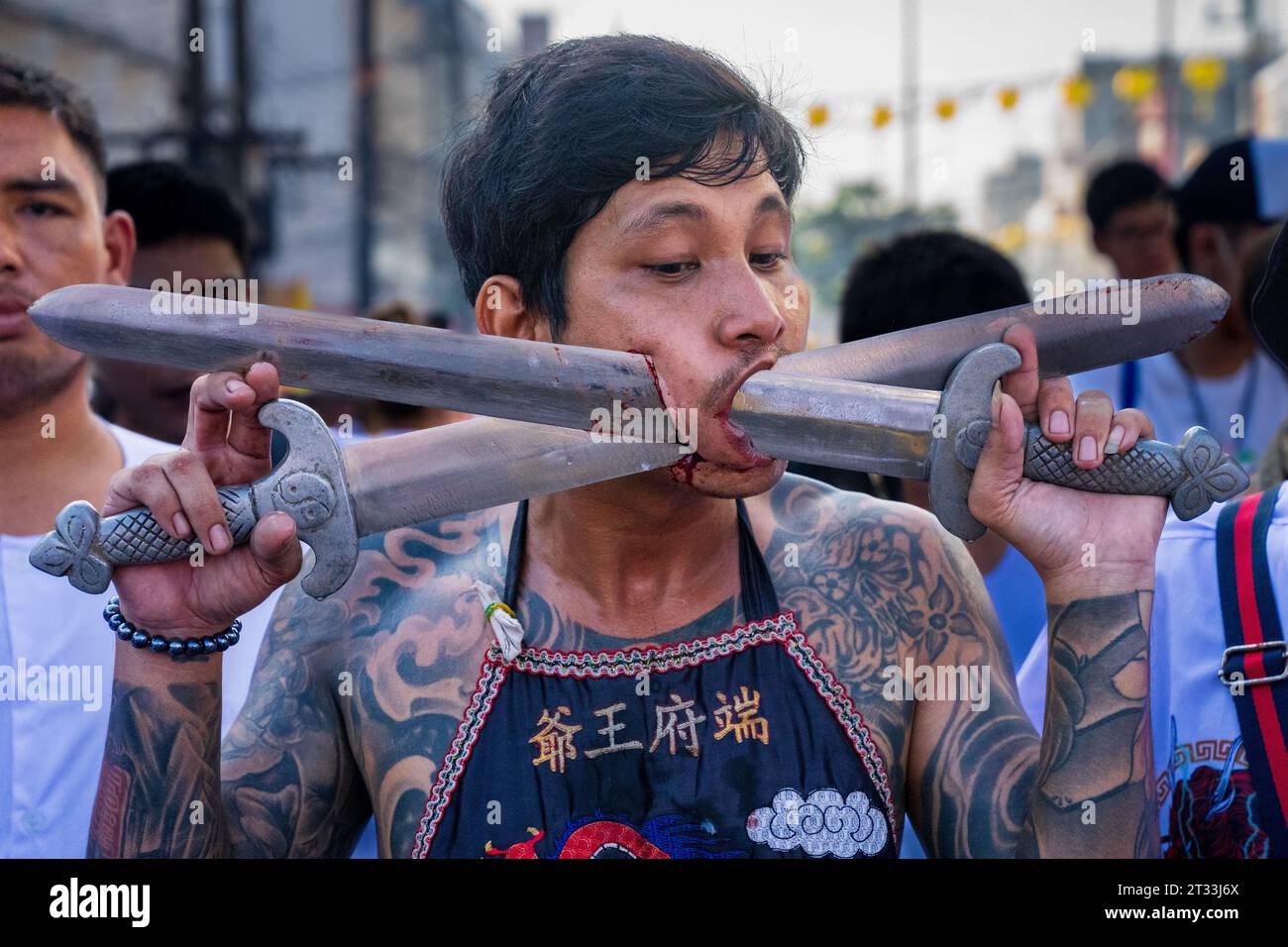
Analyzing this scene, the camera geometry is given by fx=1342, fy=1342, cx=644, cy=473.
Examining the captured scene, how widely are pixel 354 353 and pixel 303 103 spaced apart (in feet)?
69.0

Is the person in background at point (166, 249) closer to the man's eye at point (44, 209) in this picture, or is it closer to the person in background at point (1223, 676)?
the man's eye at point (44, 209)

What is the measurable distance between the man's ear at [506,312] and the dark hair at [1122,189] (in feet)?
14.0

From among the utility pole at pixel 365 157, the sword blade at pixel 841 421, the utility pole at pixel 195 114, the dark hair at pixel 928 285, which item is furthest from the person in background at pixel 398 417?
the utility pole at pixel 365 157

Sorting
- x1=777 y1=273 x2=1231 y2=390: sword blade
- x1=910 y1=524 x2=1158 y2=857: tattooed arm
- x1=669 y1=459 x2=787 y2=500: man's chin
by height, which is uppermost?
x1=777 y1=273 x2=1231 y2=390: sword blade

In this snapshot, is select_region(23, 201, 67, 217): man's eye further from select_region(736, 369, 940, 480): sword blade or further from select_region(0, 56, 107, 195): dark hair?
select_region(736, 369, 940, 480): sword blade

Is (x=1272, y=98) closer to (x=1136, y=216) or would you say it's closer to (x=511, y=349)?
(x=1136, y=216)

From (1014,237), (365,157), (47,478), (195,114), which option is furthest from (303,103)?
(47,478)

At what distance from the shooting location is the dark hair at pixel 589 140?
203 centimetres

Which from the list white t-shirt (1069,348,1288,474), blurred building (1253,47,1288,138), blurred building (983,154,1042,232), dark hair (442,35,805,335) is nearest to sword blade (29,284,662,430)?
dark hair (442,35,805,335)

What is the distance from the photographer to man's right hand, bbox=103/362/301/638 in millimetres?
1789

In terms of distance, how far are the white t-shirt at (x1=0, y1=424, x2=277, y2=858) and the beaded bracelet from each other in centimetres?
48

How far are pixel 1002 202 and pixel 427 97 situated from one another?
20616 mm

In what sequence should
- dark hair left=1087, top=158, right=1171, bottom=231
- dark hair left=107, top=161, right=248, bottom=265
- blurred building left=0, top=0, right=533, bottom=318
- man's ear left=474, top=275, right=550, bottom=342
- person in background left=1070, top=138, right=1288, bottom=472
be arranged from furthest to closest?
blurred building left=0, top=0, right=533, bottom=318 → dark hair left=1087, top=158, right=1171, bottom=231 → person in background left=1070, top=138, right=1288, bottom=472 → dark hair left=107, top=161, right=248, bottom=265 → man's ear left=474, top=275, right=550, bottom=342
